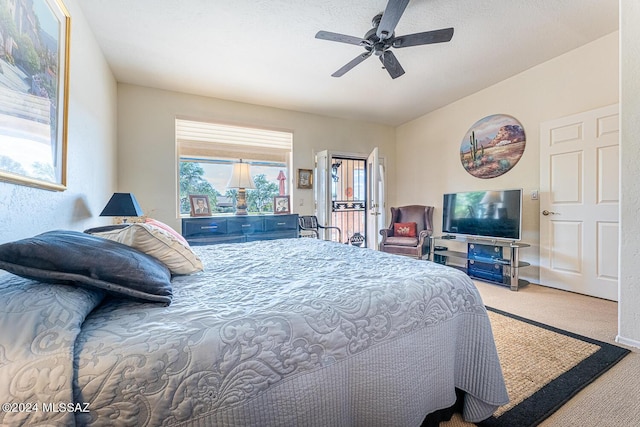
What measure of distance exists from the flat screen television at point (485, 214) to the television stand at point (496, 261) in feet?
0.41

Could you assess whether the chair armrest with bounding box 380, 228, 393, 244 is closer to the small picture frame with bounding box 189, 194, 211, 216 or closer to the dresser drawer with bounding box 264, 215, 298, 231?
the dresser drawer with bounding box 264, 215, 298, 231

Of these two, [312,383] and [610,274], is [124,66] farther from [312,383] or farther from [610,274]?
[610,274]

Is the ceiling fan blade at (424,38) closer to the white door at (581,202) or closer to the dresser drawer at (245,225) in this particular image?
the white door at (581,202)

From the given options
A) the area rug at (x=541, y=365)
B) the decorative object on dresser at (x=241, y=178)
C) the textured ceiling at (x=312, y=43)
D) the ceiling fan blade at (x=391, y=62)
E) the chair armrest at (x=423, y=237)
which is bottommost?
the area rug at (x=541, y=365)

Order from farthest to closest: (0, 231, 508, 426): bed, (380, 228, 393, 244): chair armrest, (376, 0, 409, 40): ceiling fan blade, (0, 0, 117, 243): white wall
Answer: (380, 228, 393, 244): chair armrest, (376, 0, 409, 40): ceiling fan blade, (0, 0, 117, 243): white wall, (0, 231, 508, 426): bed

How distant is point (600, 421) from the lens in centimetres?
134

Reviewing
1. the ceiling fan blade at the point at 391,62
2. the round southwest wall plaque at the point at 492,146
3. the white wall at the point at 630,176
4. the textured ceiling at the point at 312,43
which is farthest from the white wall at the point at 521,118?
the ceiling fan blade at the point at 391,62

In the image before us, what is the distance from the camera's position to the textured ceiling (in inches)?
98.3

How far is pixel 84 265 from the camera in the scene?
0.87 metres

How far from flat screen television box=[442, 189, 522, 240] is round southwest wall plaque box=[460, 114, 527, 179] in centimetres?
50

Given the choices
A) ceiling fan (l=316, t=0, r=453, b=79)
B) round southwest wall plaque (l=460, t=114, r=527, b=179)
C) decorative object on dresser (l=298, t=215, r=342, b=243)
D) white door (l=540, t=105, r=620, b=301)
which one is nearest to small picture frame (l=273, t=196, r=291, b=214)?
decorative object on dresser (l=298, t=215, r=342, b=243)

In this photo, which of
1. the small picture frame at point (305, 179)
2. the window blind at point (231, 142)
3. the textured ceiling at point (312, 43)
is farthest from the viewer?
the small picture frame at point (305, 179)

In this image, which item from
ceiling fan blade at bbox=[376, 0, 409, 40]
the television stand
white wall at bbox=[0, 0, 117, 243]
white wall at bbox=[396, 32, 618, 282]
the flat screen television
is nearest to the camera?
white wall at bbox=[0, 0, 117, 243]

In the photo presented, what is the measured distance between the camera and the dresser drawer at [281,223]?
4137 millimetres
